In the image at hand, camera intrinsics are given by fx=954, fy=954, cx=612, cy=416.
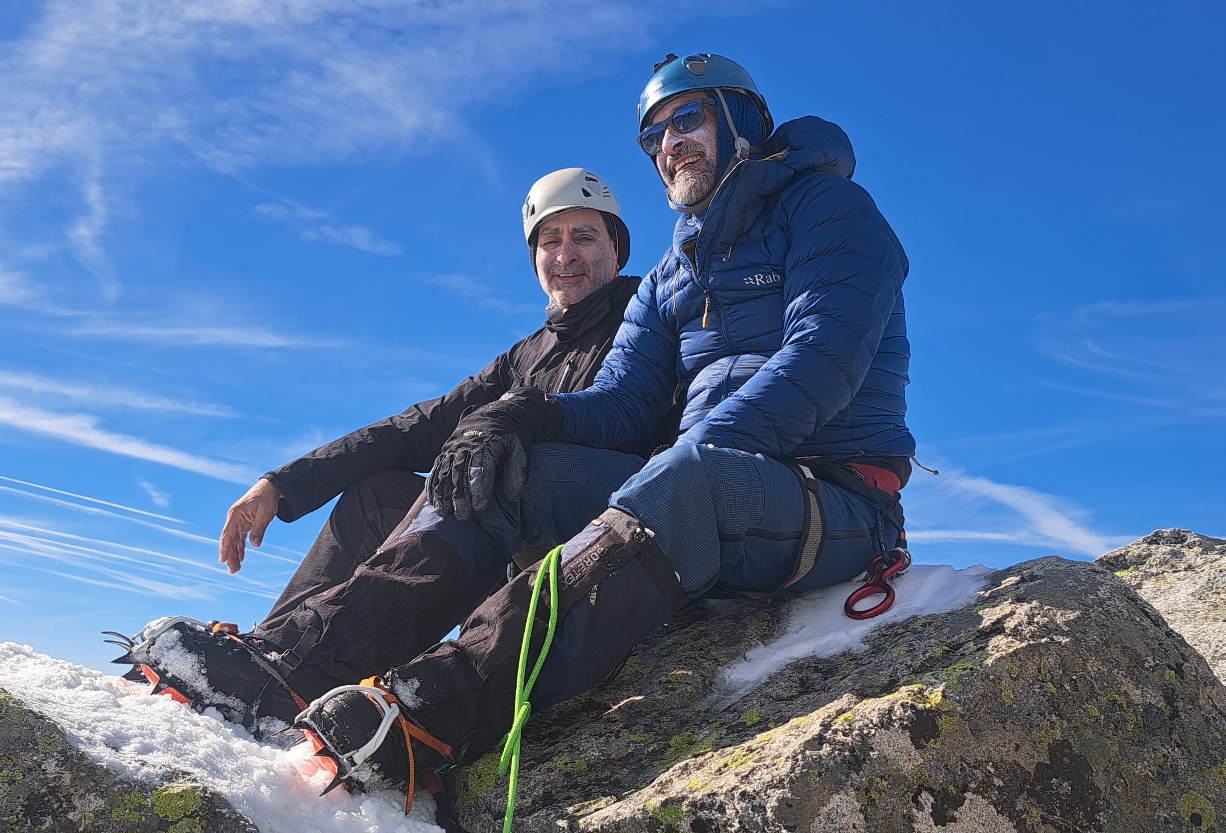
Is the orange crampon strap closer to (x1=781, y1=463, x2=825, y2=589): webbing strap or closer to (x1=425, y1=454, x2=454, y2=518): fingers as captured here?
(x1=425, y1=454, x2=454, y2=518): fingers

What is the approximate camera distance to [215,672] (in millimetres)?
3619

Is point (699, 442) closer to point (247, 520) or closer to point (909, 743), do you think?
point (909, 743)

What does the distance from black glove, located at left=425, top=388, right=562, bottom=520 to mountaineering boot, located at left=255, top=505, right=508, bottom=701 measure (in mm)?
112

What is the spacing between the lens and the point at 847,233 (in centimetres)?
445

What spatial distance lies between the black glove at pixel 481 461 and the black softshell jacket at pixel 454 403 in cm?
115

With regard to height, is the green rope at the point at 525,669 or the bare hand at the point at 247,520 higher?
the bare hand at the point at 247,520

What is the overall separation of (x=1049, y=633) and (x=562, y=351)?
3.80 meters

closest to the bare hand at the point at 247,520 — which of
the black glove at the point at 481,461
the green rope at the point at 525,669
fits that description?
the black glove at the point at 481,461

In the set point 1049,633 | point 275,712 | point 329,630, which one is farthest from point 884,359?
point 275,712

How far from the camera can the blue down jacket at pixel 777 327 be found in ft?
13.4

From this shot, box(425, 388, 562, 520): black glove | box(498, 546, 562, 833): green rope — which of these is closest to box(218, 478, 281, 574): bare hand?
box(425, 388, 562, 520): black glove

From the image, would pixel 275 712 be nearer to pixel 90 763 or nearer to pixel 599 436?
pixel 90 763

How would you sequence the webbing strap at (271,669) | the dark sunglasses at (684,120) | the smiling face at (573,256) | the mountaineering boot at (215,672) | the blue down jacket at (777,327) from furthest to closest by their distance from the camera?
the smiling face at (573,256), the dark sunglasses at (684,120), the blue down jacket at (777,327), the webbing strap at (271,669), the mountaineering boot at (215,672)

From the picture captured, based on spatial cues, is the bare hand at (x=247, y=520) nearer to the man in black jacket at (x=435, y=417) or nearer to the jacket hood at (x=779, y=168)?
the man in black jacket at (x=435, y=417)
